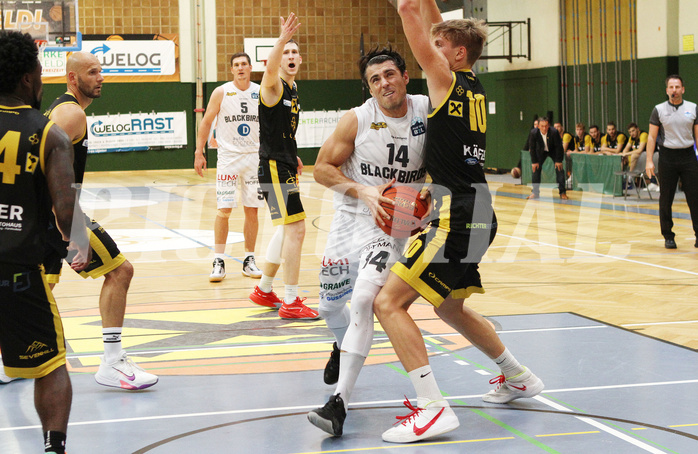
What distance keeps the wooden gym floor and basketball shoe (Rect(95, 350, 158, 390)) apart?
0.06 metres

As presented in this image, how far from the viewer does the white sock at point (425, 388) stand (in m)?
3.88

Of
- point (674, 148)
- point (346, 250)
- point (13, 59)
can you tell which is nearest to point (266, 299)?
point (346, 250)

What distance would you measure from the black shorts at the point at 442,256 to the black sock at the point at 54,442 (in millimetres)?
1651

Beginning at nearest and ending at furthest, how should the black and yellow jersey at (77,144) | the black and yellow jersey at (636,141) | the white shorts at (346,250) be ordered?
the white shorts at (346,250) < the black and yellow jersey at (77,144) < the black and yellow jersey at (636,141)

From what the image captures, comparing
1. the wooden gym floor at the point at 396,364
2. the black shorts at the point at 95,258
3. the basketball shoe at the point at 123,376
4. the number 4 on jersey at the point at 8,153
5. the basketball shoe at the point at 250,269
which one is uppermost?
the number 4 on jersey at the point at 8,153

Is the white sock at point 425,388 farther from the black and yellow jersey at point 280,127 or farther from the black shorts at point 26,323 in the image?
A: the black and yellow jersey at point 280,127

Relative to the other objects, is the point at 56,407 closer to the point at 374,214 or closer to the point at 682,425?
the point at 374,214

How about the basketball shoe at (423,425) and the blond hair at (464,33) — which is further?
the blond hair at (464,33)

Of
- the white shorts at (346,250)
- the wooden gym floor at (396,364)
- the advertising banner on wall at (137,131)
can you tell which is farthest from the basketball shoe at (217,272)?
the advertising banner on wall at (137,131)

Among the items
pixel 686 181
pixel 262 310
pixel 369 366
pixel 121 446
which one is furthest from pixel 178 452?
pixel 686 181

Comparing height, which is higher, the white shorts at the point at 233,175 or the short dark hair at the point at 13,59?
the short dark hair at the point at 13,59

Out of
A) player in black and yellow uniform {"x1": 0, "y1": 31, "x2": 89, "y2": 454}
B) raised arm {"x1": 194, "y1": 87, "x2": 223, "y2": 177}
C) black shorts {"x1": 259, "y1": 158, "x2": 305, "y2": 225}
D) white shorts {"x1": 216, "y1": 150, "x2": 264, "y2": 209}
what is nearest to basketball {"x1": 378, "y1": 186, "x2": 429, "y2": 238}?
player in black and yellow uniform {"x1": 0, "y1": 31, "x2": 89, "y2": 454}

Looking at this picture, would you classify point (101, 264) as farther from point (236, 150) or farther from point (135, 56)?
point (135, 56)

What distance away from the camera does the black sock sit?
10.8 ft
